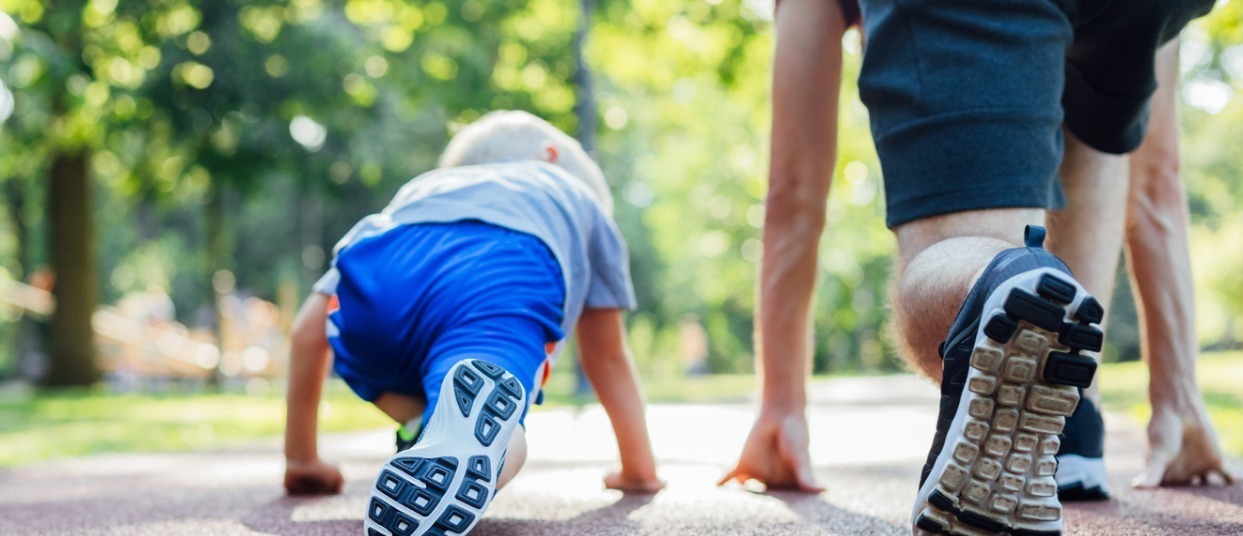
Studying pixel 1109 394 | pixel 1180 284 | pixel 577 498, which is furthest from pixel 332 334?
pixel 1109 394

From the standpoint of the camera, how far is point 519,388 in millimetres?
1817

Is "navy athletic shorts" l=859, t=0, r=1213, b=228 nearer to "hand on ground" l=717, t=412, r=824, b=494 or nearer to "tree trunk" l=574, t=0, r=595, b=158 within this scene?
"hand on ground" l=717, t=412, r=824, b=494

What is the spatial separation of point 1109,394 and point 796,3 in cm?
871

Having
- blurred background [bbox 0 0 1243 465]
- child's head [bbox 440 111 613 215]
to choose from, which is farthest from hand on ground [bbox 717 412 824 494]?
child's head [bbox 440 111 613 215]

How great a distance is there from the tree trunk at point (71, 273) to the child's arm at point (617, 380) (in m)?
13.0

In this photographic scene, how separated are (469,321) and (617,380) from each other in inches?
27.1

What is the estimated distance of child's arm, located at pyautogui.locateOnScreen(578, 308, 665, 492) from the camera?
2.62 metres

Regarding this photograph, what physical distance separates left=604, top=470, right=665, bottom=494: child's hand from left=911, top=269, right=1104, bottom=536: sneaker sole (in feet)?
4.72

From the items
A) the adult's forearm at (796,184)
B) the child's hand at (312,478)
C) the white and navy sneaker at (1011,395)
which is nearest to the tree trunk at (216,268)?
the child's hand at (312,478)

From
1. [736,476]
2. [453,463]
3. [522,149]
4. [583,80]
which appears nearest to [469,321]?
[453,463]

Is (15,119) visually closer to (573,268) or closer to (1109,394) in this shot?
(1109,394)

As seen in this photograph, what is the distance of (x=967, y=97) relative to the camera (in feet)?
5.17

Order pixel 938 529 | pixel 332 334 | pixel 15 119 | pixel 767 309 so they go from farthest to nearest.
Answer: pixel 15 119 < pixel 767 309 < pixel 332 334 < pixel 938 529

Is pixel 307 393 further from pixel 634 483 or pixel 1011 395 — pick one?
pixel 1011 395
